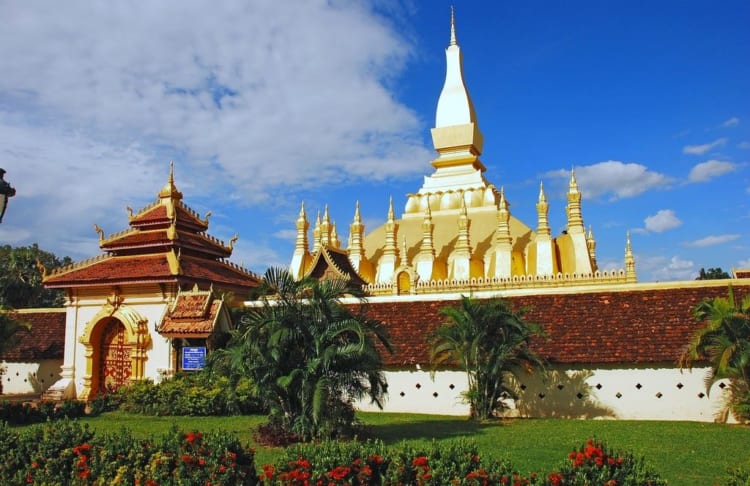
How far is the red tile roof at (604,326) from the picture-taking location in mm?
14930

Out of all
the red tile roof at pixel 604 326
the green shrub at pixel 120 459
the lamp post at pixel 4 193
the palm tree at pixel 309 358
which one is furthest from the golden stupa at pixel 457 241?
the lamp post at pixel 4 193

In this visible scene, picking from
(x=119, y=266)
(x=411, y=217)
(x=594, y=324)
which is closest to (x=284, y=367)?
(x=594, y=324)

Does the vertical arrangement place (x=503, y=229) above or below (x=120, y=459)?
above

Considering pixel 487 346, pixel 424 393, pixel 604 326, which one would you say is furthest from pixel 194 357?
pixel 604 326

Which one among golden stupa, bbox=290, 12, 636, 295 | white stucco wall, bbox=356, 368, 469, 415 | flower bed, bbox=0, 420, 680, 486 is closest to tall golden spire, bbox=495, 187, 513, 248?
golden stupa, bbox=290, 12, 636, 295

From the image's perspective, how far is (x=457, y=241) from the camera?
31.4 metres

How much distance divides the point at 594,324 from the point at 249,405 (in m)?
8.46

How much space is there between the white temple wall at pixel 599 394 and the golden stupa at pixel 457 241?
7135mm

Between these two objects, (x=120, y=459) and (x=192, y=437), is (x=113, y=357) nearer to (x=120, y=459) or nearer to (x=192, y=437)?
(x=120, y=459)

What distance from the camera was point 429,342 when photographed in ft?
54.1

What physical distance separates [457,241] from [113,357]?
55.2 feet

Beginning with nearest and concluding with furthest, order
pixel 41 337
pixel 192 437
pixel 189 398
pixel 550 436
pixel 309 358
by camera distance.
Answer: pixel 192 437 → pixel 309 358 → pixel 550 436 → pixel 189 398 → pixel 41 337

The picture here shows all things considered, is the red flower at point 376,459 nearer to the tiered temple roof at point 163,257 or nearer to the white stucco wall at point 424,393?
the white stucco wall at point 424,393

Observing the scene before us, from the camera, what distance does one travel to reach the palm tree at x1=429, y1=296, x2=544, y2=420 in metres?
14.2
